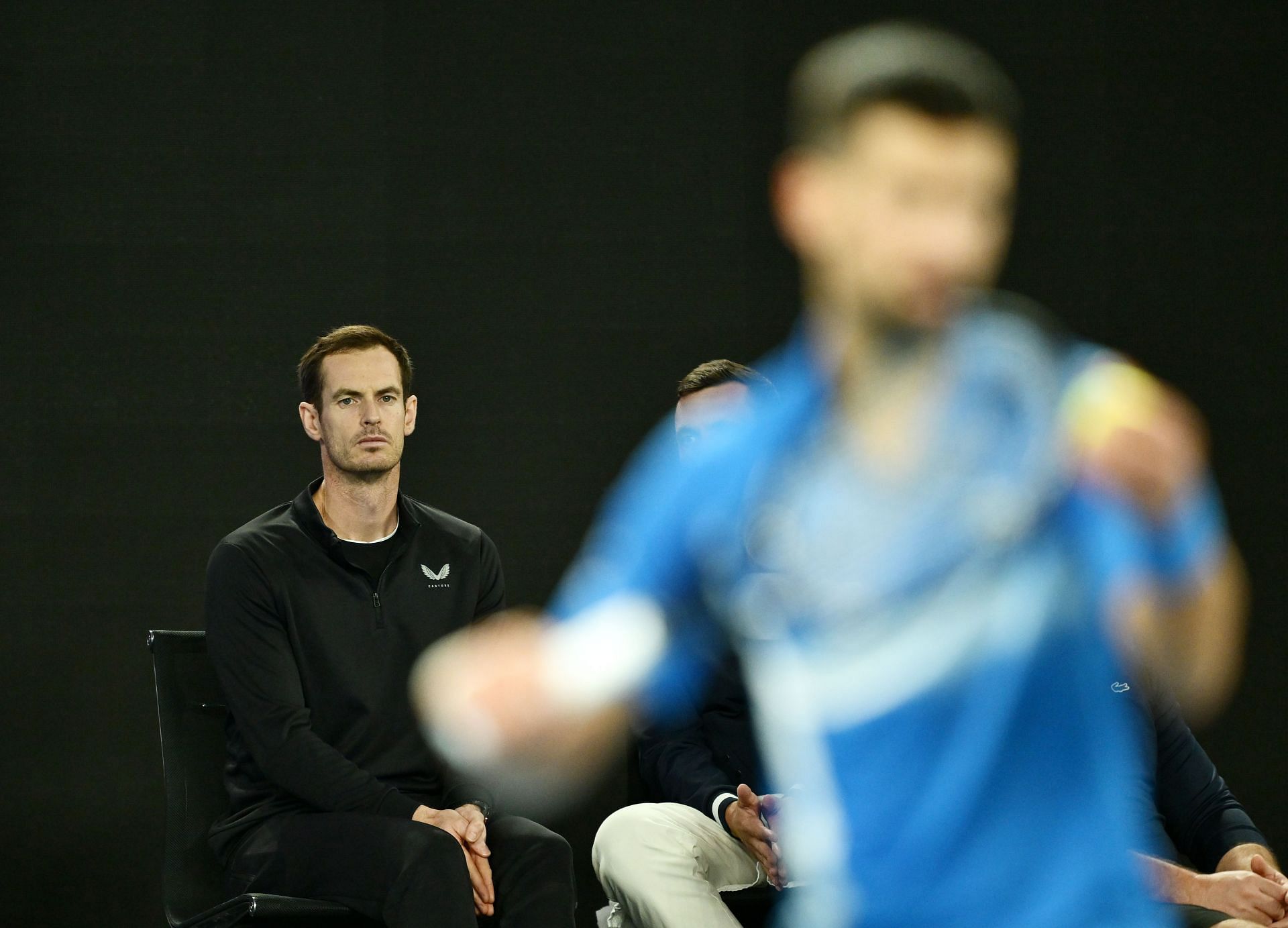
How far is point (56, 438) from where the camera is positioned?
351 cm

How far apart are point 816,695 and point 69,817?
318cm

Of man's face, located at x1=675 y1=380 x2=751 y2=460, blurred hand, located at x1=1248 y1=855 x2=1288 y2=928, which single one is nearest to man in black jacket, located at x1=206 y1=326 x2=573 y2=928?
man's face, located at x1=675 y1=380 x2=751 y2=460

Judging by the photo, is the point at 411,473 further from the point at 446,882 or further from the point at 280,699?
the point at 446,882

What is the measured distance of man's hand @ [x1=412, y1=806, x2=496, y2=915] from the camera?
2521 millimetres

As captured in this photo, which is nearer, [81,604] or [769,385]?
[769,385]

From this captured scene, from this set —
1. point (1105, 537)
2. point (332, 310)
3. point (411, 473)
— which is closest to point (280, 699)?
point (411, 473)

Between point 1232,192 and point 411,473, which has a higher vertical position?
point 1232,192

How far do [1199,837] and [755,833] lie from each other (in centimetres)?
92

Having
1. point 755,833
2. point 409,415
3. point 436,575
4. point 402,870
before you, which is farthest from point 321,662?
point 755,833

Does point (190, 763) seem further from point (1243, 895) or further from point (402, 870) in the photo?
point (1243, 895)

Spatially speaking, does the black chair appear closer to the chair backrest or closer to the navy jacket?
the chair backrest

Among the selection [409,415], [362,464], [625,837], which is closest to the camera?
[625,837]

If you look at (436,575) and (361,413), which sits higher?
(361,413)

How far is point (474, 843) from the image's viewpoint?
99.7 inches
